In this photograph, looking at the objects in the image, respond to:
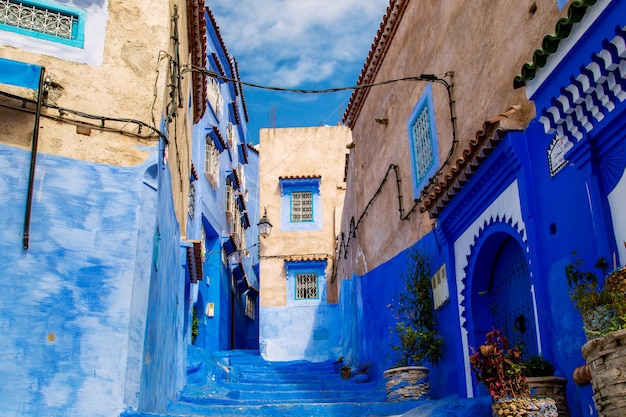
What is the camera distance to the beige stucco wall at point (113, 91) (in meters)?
7.18

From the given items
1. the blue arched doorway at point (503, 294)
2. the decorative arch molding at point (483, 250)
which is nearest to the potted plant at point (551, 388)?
the blue arched doorway at point (503, 294)

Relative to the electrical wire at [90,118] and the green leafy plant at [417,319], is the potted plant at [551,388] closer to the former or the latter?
the green leafy plant at [417,319]

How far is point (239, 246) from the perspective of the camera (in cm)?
2645

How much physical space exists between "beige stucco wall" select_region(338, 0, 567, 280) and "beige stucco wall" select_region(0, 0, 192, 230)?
161 inches

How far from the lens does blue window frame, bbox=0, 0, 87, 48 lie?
755 cm

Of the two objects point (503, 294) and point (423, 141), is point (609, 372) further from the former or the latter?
point (423, 141)

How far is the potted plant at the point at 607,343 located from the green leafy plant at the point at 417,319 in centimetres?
475

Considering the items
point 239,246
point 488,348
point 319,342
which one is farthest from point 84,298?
point 239,246

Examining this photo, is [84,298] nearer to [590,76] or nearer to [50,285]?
[50,285]

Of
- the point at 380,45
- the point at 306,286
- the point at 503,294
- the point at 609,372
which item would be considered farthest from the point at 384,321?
the point at 306,286

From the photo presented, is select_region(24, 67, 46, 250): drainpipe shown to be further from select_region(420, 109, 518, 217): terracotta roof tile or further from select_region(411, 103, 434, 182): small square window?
select_region(411, 103, 434, 182): small square window

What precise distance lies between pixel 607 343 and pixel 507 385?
3.95 feet

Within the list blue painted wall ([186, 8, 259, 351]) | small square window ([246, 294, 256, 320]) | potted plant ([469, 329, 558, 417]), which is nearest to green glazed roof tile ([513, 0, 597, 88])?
potted plant ([469, 329, 558, 417])

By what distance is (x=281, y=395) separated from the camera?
11438 mm
